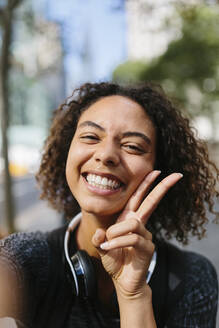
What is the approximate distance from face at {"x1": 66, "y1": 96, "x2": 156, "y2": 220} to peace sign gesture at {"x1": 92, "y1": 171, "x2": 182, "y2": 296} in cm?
15

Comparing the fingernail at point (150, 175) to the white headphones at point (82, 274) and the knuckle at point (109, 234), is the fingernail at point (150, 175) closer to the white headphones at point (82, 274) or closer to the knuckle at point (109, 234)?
the knuckle at point (109, 234)

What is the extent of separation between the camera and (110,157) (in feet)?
5.15

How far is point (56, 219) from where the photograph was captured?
7.51 m

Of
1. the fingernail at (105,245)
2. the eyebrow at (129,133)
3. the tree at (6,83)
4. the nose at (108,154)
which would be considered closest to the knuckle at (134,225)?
the fingernail at (105,245)

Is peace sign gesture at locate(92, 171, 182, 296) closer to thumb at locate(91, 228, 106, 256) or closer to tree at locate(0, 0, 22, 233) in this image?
thumb at locate(91, 228, 106, 256)

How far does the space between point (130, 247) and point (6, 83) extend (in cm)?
441

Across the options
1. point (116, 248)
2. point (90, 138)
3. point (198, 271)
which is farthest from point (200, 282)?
point (90, 138)

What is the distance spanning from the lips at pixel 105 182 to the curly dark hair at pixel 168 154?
370mm

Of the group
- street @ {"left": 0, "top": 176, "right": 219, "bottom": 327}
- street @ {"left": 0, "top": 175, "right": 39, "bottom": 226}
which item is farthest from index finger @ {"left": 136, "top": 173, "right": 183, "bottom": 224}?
street @ {"left": 0, "top": 175, "right": 39, "bottom": 226}

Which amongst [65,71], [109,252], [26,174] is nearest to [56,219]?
[65,71]

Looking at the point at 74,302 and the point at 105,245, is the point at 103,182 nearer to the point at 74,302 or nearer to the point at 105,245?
the point at 105,245

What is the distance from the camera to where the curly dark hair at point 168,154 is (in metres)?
1.89

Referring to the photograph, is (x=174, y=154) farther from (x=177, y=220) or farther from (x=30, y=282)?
(x=30, y=282)

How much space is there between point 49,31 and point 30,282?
17.0ft
